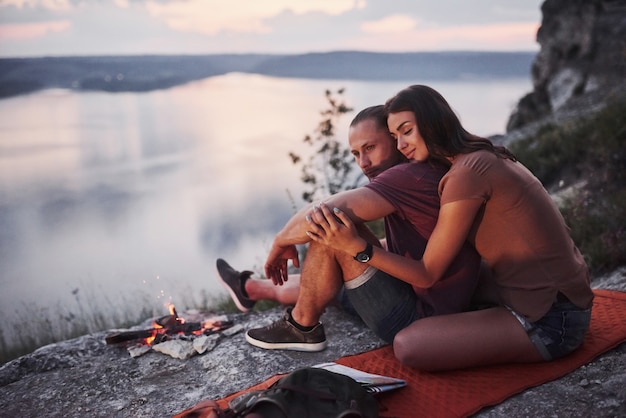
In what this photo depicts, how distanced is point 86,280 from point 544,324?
8345 millimetres

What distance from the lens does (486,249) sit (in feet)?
10.3

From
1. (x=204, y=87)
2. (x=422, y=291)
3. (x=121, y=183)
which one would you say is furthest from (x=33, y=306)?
(x=204, y=87)

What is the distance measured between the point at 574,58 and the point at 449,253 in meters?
11.9

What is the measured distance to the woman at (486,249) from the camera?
9.62 feet

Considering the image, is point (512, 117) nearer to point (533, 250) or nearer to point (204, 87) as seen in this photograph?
point (533, 250)

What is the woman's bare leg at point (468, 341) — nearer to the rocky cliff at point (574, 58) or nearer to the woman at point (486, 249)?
the woman at point (486, 249)

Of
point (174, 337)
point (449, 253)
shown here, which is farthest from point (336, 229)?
point (174, 337)

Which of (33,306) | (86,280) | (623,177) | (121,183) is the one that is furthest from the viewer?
(121,183)

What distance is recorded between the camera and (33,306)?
802 cm

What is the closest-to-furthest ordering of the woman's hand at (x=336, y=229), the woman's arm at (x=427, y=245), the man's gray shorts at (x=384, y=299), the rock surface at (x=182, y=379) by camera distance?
the woman's arm at (x=427, y=245), the rock surface at (x=182, y=379), the woman's hand at (x=336, y=229), the man's gray shorts at (x=384, y=299)

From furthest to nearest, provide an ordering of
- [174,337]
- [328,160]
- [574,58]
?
[574,58] < [328,160] < [174,337]

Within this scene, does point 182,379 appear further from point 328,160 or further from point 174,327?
point 328,160

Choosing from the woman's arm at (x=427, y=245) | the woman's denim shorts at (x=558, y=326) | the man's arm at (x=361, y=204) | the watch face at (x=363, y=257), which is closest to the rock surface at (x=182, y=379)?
the woman's denim shorts at (x=558, y=326)

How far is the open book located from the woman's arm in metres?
0.50
